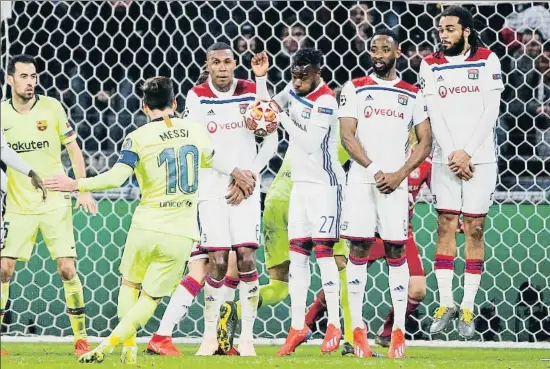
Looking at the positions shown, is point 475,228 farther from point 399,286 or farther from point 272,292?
point 272,292

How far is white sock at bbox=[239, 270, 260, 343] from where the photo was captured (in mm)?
6641

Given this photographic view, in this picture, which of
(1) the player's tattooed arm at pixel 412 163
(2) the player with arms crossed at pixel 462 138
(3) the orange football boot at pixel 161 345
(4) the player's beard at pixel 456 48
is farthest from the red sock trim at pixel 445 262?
(3) the orange football boot at pixel 161 345

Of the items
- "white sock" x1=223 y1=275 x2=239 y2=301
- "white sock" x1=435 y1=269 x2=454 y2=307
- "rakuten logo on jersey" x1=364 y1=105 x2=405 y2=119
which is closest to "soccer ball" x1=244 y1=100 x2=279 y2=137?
"rakuten logo on jersey" x1=364 y1=105 x2=405 y2=119

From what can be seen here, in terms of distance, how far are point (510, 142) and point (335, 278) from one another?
247 cm

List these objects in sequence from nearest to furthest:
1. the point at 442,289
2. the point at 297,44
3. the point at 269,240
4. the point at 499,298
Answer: the point at 442,289, the point at 269,240, the point at 499,298, the point at 297,44

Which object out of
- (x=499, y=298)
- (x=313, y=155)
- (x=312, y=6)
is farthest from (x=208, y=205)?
(x=312, y=6)

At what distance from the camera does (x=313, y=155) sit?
668cm

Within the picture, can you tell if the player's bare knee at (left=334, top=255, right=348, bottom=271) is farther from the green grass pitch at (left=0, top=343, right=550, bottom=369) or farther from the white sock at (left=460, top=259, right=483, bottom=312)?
the white sock at (left=460, top=259, right=483, bottom=312)

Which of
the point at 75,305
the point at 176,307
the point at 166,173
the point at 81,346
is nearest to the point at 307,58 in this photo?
the point at 166,173

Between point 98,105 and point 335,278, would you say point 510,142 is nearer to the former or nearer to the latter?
point 335,278

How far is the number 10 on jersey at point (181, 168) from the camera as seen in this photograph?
5.61 m

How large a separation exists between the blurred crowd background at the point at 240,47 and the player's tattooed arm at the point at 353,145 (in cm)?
205

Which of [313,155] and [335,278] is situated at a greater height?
[313,155]

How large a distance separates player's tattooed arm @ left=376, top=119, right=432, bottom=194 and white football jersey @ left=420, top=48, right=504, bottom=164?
163 millimetres
